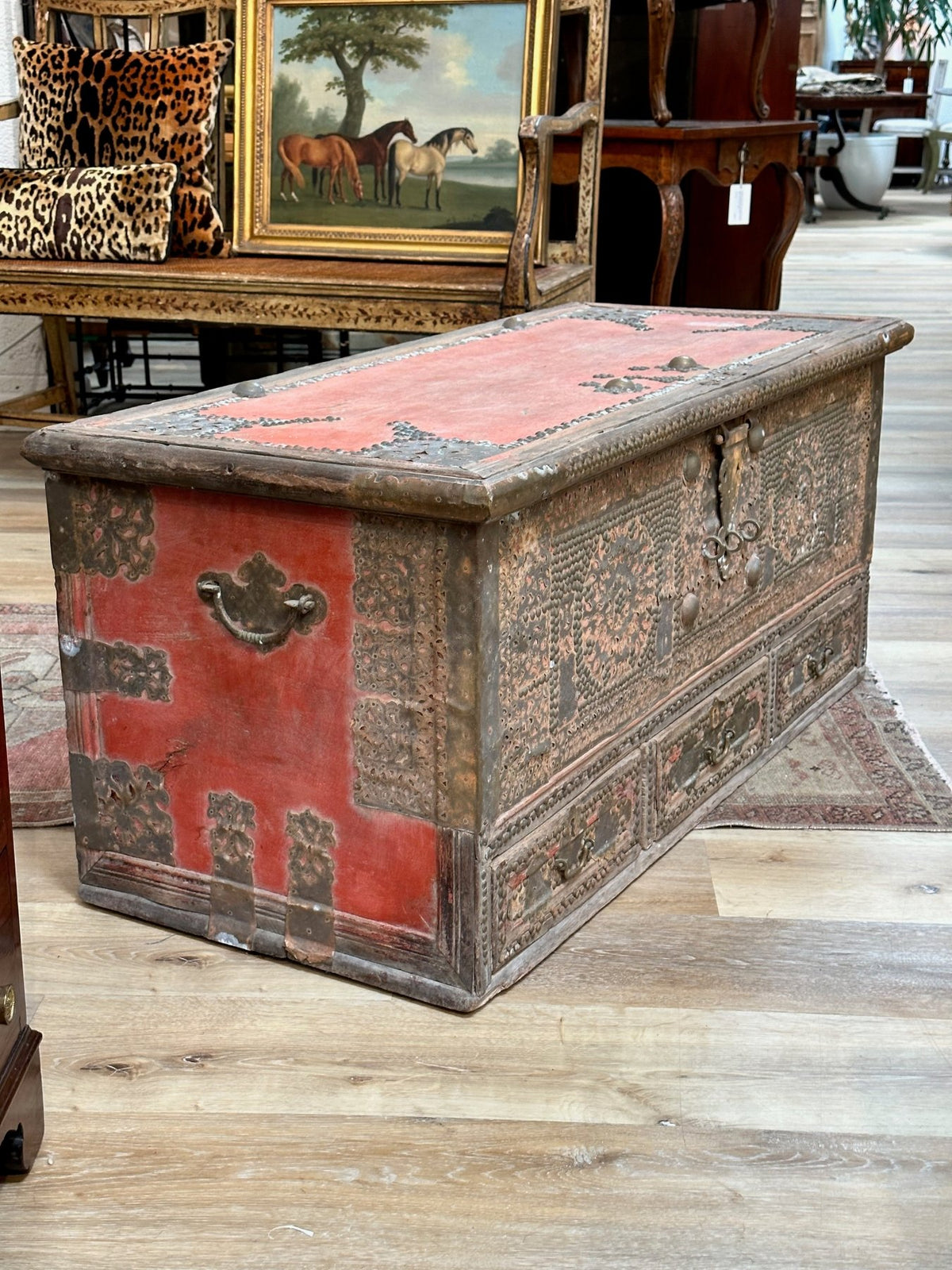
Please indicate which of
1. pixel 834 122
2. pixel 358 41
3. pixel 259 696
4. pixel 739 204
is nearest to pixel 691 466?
pixel 259 696

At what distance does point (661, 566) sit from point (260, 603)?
1.81 feet

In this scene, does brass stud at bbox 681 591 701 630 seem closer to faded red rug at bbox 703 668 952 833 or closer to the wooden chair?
faded red rug at bbox 703 668 952 833

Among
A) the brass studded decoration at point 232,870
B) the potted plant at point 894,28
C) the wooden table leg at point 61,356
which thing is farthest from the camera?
the potted plant at point 894,28

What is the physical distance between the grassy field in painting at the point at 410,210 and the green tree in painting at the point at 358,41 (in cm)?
19

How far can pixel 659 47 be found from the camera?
4.18 m

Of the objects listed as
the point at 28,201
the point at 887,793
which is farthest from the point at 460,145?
the point at 887,793

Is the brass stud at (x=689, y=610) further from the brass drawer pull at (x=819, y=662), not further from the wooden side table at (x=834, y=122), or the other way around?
the wooden side table at (x=834, y=122)

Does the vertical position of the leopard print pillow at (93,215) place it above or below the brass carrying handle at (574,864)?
above

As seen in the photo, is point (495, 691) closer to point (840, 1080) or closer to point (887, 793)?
point (840, 1080)

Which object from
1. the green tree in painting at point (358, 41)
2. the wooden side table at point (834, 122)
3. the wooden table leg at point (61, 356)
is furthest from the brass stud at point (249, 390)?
the wooden side table at point (834, 122)

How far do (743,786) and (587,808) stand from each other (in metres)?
0.50

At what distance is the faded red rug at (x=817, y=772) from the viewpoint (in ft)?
7.53

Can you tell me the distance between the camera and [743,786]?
240 centimetres

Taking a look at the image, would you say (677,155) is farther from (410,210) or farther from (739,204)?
(410,210)
